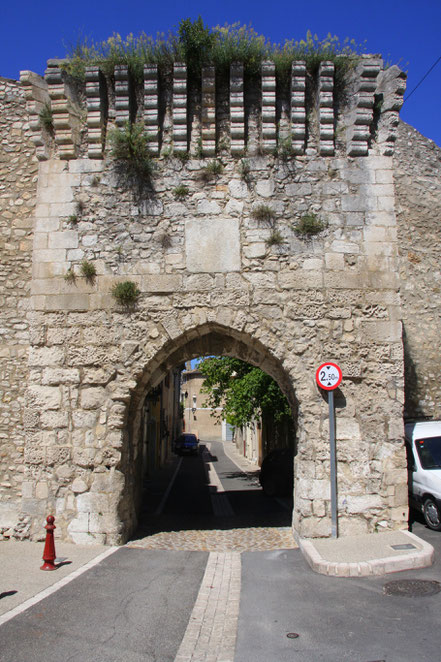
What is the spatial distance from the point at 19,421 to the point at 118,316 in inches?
84.3

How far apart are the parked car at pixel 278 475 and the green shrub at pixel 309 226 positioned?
6.69 metres

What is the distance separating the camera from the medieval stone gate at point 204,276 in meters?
7.06

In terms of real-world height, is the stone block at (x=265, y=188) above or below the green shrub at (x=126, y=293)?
above

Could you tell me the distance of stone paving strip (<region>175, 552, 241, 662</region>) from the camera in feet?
12.0

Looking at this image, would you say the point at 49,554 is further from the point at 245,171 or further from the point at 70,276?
the point at 245,171

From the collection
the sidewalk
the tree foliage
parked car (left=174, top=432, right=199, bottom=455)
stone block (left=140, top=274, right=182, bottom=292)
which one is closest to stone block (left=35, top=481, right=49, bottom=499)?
stone block (left=140, top=274, right=182, bottom=292)

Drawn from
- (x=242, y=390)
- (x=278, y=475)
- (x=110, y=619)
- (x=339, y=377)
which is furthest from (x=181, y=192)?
(x=242, y=390)

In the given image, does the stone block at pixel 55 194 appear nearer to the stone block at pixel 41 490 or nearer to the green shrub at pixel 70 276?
the green shrub at pixel 70 276

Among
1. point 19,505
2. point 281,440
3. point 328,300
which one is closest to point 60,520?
point 19,505

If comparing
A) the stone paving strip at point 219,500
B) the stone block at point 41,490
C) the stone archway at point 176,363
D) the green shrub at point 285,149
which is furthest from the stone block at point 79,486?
the green shrub at point 285,149

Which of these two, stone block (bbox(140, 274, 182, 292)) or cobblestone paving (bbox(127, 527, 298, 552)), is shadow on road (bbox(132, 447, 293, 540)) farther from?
stone block (bbox(140, 274, 182, 292))

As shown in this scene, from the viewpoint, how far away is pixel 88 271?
7438 mm

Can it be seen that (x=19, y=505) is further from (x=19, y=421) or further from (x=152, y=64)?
(x=152, y=64)

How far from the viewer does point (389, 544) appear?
20.4 ft
